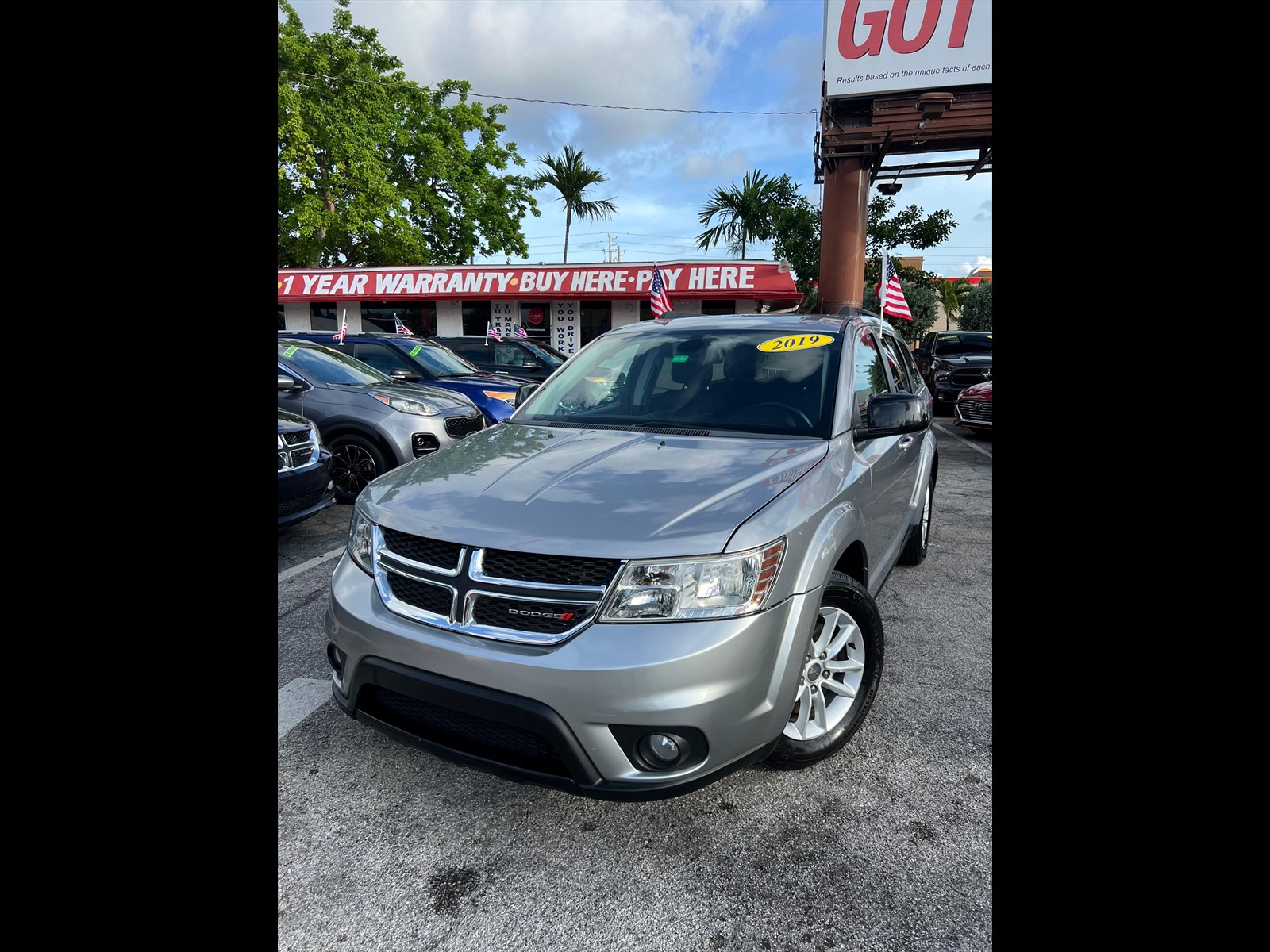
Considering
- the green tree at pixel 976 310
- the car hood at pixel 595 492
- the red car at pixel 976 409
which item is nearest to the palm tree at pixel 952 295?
the green tree at pixel 976 310

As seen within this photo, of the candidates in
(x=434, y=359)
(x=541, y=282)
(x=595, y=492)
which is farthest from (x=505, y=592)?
(x=541, y=282)

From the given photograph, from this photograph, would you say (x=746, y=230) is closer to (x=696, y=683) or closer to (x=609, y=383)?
(x=609, y=383)

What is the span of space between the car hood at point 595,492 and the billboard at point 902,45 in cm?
1758

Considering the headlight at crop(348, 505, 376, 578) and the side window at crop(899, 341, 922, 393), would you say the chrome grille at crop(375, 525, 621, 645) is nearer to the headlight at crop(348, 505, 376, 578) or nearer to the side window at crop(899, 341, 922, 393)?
the headlight at crop(348, 505, 376, 578)

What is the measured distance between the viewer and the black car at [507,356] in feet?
38.7

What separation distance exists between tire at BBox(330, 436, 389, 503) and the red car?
8505mm

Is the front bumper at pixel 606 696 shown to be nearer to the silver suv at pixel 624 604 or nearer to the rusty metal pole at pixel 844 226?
the silver suv at pixel 624 604

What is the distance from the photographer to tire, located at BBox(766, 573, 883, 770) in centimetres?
247

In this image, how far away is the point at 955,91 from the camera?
17.1 m

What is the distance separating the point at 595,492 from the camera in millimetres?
2359

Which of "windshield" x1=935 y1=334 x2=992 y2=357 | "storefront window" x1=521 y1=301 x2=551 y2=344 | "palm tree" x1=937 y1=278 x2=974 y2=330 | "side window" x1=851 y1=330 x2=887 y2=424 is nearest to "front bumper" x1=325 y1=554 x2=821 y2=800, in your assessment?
"side window" x1=851 y1=330 x2=887 y2=424

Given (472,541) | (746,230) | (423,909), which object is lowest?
(423,909)
